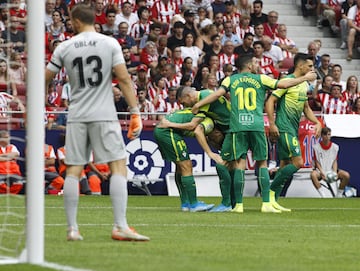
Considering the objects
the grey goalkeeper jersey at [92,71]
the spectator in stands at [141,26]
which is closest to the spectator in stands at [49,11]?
the spectator in stands at [141,26]

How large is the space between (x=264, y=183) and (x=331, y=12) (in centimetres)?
1498

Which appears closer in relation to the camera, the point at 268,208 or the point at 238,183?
the point at 238,183

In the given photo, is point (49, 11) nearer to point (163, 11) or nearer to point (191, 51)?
point (163, 11)

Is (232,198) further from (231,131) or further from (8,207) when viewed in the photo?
(8,207)

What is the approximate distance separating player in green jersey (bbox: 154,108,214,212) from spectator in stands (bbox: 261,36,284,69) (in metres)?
10.7

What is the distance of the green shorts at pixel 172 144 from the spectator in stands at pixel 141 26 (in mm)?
9921

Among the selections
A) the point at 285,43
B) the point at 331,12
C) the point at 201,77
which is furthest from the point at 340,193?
the point at 331,12

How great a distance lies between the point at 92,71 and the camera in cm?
1109

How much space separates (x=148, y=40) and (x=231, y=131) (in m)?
10.5

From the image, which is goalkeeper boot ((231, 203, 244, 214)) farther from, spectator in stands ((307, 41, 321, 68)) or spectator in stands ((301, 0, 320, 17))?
spectator in stands ((301, 0, 320, 17))

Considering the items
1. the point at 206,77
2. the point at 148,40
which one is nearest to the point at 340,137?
the point at 206,77

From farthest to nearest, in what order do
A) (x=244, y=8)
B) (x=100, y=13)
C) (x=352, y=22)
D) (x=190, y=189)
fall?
(x=352, y=22) < (x=244, y=8) < (x=100, y=13) < (x=190, y=189)

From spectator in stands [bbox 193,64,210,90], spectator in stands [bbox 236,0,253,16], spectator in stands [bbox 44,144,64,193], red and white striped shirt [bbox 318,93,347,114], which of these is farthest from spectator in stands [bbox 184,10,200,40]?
spectator in stands [bbox 44,144,64,193]

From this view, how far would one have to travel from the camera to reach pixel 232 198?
17078mm
